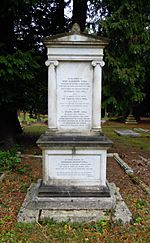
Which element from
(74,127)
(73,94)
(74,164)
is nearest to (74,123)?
(74,127)

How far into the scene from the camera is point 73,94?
5434mm

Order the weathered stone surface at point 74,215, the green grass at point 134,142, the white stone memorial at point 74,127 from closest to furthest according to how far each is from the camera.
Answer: the weathered stone surface at point 74,215
the white stone memorial at point 74,127
the green grass at point 134,142

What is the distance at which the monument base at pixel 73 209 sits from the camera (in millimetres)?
4590

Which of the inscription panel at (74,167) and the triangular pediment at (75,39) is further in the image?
the inscription panel at (74,167)

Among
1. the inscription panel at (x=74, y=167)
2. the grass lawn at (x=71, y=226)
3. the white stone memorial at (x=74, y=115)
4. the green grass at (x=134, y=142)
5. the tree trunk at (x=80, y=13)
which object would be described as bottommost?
the green grass at (x=134, y=142)

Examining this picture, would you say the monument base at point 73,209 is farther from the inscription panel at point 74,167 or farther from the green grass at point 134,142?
the green grass at point 134,142

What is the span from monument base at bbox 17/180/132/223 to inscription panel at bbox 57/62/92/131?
54.9 inches

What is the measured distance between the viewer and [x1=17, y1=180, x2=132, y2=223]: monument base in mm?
4590

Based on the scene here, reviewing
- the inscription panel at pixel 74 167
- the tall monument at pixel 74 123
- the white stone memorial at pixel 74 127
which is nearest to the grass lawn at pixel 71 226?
the white stone memorial at pixel 74 127

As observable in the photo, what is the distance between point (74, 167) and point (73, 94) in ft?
4.56

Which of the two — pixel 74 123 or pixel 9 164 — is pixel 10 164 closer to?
pixel 9 164

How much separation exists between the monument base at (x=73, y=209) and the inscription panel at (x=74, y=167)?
444mm

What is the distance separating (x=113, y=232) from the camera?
13.9 feet

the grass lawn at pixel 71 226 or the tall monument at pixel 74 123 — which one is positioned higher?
the tall monument at pixel 74 123
